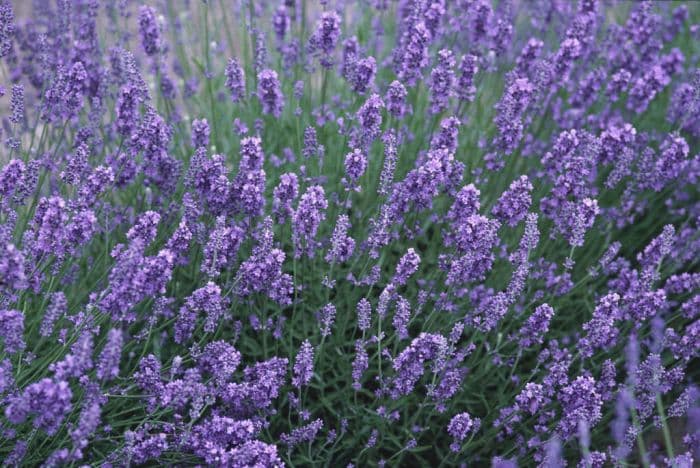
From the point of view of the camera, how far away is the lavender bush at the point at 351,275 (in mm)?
2771

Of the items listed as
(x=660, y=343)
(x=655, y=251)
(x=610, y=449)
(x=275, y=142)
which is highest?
(x=275, y=142)

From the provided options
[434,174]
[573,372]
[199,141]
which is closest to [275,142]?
[199,141]

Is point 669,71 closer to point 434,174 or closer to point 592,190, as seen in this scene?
point 592,190

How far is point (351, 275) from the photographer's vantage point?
129 inches

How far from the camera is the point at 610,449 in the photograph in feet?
10.1

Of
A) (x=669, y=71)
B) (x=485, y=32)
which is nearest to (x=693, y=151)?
(x=669, y=71)

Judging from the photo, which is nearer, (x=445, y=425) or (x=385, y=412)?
(x=385, y=412)

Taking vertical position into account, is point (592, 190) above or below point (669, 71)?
below

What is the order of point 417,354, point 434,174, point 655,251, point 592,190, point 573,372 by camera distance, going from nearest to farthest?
1. point 417,354
2. point 434,174
3. point 655,251
4. point 573,372
5. point 592,190

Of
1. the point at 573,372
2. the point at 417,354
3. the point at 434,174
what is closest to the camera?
the point at 417,354

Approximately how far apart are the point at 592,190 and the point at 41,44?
99.8 inches

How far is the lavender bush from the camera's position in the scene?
277 cm

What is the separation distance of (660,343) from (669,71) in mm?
1698

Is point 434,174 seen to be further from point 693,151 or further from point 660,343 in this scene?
point 693,151
